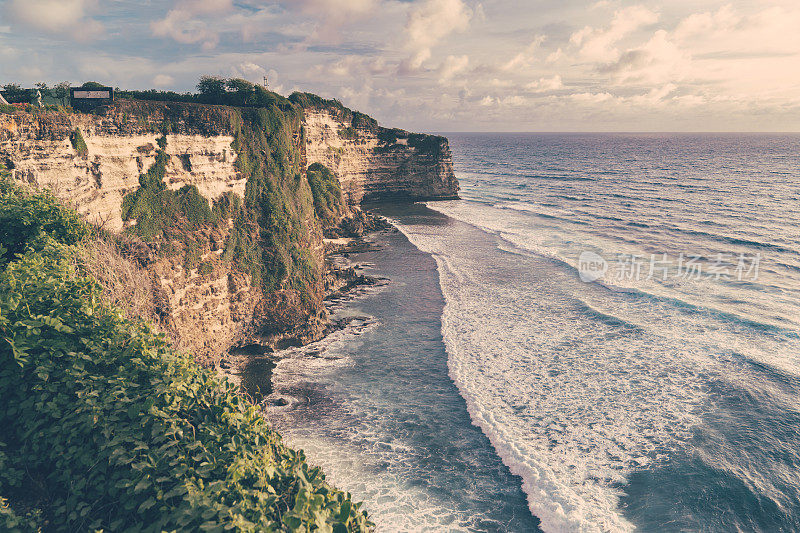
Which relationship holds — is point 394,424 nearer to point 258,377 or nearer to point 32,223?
point 258,377

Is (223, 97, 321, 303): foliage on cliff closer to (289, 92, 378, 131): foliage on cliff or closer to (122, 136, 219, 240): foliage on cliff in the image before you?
(122, 136, 219, 240): foliage on cliff

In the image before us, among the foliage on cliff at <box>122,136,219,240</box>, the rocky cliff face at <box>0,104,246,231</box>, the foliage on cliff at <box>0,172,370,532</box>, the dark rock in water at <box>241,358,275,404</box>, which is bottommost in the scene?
the dark rock in water at <box>241,358,275,404</box>

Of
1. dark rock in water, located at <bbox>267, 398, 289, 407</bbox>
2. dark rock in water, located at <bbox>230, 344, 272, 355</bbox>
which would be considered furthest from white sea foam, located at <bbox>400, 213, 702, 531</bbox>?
dark rock in water, located at <bbox>230, 344, 272, 355</bbox>

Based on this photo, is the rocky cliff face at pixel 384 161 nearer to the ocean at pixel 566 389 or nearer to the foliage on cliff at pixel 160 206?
the ocean at pixel 566 389

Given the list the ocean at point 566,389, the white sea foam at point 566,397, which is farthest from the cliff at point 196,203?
the white sea foam at point 566,397

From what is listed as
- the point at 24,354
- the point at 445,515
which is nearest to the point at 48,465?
the point at 24,354

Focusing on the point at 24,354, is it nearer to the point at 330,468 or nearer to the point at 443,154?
the point at 330,468

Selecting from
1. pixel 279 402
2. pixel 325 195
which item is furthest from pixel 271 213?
pixel 325 195
